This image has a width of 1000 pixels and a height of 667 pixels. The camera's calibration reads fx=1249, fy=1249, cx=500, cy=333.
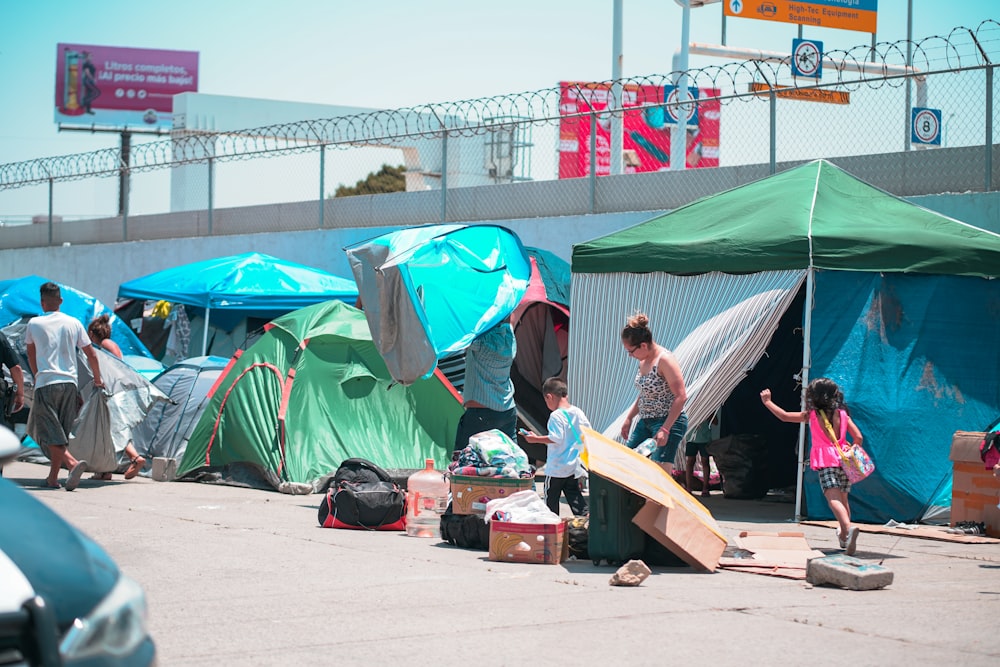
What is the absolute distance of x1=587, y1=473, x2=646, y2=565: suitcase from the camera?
303 inches

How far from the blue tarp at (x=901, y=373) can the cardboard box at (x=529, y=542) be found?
3186mm

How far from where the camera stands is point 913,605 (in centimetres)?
650

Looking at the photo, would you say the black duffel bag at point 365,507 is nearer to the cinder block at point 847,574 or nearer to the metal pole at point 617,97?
the cinder block at point 847,574

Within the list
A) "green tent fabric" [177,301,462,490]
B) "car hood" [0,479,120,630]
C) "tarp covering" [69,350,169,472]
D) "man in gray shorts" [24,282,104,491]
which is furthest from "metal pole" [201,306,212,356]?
Result: "car hood" [0,479,120,630]

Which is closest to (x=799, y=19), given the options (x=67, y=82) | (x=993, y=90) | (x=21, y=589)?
(x=993, y=90)

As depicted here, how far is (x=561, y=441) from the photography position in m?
8.89

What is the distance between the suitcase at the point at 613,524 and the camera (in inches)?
303

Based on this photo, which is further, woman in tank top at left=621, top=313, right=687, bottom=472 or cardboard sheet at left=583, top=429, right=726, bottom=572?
A: woman in tank top at left=621, top=313, right=687, bottom=472

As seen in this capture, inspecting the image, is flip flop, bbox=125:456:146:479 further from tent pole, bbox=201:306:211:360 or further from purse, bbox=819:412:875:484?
purse, bbox=819:412:875:484

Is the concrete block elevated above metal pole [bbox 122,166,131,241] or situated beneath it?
situated beneath

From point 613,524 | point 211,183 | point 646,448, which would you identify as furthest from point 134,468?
point 211,183

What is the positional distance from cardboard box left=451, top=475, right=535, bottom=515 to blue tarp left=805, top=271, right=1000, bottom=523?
2.87 metres

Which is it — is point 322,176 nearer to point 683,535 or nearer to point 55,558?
point 683,535

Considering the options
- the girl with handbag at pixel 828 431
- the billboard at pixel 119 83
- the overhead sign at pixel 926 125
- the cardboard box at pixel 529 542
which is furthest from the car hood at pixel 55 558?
the billboard at pixel 119 83
